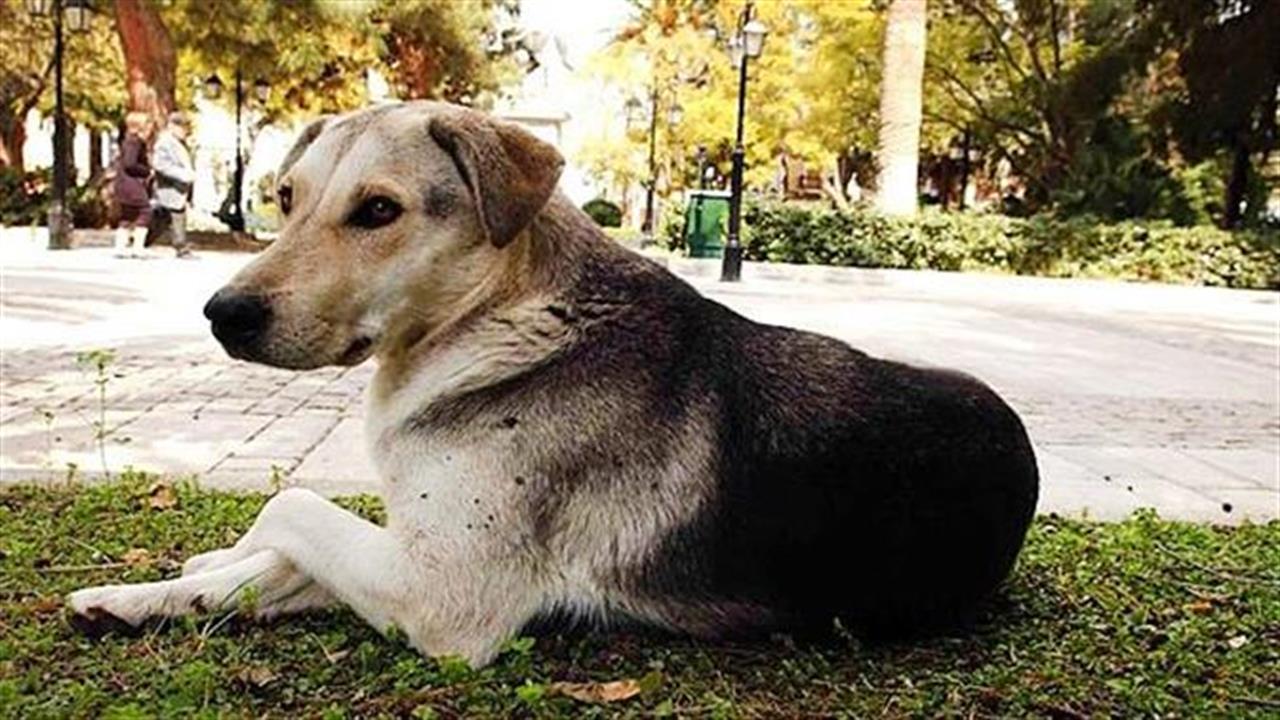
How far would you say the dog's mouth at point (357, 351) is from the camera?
2619mm

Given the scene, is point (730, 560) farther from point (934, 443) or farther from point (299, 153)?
point (299, 153)

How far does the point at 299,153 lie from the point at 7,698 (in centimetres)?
136

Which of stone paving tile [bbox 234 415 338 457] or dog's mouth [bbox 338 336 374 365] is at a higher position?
dog's mouth [bbox 338 336 374 365]

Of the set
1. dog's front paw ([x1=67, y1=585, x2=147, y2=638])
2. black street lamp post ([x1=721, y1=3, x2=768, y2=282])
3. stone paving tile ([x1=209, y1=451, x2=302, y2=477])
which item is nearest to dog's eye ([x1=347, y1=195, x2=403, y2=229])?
dog's front paw ([x1=67, y1=585, x2=147, y2=638])

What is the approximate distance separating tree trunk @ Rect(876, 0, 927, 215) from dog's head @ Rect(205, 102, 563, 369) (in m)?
22.8

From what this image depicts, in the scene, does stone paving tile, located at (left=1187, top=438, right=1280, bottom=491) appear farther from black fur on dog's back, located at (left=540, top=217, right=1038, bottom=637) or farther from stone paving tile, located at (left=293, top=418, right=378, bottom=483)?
stone paving tile, located at (left=293, top=418, right=378, bottom=483)

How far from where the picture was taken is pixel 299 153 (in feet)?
9.88

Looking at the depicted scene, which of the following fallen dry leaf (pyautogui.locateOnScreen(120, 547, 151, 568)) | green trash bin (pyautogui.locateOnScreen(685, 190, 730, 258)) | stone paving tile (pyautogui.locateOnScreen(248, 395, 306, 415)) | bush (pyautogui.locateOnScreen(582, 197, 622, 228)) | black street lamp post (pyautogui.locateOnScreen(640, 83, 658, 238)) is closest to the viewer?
fallen dry leaf (pyautogui.locateOnScreen(120, 547, 151, 568))

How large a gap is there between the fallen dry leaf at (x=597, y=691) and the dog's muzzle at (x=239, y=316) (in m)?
0.93

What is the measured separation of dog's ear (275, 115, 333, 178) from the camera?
2982mm

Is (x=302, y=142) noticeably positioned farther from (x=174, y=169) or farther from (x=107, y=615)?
(x=174, y=169)

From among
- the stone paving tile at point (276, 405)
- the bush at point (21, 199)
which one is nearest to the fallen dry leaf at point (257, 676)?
the stone paving tile at point (276, 405)

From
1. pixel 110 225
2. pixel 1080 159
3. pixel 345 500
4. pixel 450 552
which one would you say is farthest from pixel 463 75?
pixel 450 552

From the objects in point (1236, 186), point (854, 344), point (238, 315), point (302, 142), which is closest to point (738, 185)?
point (854, 344)
